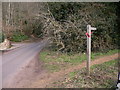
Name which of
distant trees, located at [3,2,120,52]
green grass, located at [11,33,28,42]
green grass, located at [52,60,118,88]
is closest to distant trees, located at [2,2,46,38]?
green grass, located at [11,33,28,42]

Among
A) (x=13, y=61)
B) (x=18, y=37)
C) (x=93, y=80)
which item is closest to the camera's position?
(x=93, y=80)

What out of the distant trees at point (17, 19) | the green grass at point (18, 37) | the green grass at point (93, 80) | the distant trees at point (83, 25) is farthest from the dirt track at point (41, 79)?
the distant trees at point (17, 19)

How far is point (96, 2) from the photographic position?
10914mm

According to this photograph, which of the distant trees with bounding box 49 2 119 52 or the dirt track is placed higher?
the distant trees with bounding box 49 2 119 52

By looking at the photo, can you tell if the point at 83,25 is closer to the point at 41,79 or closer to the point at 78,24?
the point at 78,24

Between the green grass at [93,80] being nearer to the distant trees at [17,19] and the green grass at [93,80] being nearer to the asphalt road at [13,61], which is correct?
the asphalt road at [13,61]

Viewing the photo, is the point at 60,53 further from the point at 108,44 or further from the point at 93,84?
the point at 93,84

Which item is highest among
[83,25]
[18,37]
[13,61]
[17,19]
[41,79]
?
[17,19]

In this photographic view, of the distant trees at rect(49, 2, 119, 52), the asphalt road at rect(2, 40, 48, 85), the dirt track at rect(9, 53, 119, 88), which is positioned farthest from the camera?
the distant trees at rect(49, 2, 119, 52)

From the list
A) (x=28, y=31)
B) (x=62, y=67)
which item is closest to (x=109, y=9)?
(x=62, y=67)

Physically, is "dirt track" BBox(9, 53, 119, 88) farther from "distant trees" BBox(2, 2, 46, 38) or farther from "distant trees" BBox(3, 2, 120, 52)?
"distant trees" BBox(2, 2, 46, 38)

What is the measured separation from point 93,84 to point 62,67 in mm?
2591

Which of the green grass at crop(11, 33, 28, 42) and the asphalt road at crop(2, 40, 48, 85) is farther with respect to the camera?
the green grass at crop(11, 33, 28, 42)

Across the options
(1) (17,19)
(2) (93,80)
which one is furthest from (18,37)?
(2) (93,80)
